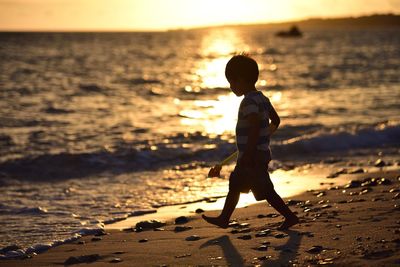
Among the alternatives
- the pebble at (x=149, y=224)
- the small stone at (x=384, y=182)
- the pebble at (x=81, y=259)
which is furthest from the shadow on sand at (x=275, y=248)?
the small stone at (x=384, y=182)

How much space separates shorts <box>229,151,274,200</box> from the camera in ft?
19.0

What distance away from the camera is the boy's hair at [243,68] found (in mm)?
5684

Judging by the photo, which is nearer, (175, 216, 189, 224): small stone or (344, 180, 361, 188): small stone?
(175, 216, 189, 224): small stone

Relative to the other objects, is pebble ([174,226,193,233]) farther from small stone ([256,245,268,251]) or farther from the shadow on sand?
small stone ([256,245,268,251])

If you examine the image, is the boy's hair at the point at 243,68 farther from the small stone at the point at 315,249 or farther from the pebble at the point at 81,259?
the pebble at the point at 81,259

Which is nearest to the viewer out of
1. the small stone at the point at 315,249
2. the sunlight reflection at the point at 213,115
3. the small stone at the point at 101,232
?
the small stone at the point at 315,249

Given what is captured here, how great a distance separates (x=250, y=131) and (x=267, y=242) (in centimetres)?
97

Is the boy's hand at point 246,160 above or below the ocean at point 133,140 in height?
below

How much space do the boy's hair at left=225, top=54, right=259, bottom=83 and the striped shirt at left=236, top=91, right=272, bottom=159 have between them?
15 cm

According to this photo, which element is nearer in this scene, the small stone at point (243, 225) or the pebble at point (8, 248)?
the pebble at point (8, 248)

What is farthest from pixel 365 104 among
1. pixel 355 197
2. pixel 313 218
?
pixel 313 218

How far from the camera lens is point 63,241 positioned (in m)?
6.55

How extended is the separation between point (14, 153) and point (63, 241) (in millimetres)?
7298

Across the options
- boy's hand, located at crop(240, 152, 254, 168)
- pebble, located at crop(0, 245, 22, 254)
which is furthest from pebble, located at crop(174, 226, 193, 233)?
pebble, located at crop(0, 245, 22, 254)
